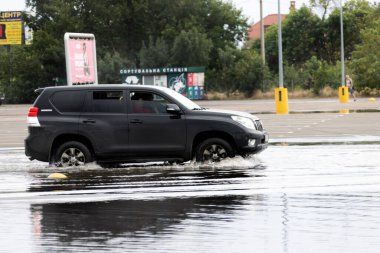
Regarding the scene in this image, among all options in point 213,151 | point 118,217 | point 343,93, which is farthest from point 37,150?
point 343,93

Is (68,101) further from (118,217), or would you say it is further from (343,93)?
(343,93)

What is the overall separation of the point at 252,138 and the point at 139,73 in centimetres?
5392

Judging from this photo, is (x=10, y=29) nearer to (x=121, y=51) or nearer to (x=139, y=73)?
(x=121, y=51)

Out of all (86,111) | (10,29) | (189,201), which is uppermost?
(10,29)

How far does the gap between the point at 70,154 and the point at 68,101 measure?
100 cm

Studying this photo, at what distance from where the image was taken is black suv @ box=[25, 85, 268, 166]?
15.1 metres

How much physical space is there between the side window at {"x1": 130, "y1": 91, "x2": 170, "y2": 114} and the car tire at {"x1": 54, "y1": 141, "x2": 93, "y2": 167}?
4.05 feet

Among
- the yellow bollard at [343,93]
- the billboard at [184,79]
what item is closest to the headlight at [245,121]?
the yellow bollard at [343,93]

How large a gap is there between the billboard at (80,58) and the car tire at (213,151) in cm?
1805

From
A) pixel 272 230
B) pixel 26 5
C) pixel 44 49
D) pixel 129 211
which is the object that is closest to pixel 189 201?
pixel 129 211

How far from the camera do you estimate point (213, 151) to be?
15156 mm

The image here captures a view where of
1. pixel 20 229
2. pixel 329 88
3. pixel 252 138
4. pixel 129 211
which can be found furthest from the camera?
pixel 329 88

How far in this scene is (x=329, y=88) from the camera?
217ft

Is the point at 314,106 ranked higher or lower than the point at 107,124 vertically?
lower
